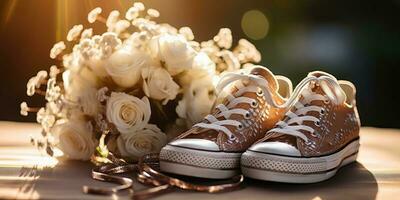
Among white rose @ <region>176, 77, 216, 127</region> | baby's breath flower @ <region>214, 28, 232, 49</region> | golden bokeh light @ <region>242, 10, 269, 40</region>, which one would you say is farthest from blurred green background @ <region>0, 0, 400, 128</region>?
white rose @ <region>176, 77, 216, 127</region>

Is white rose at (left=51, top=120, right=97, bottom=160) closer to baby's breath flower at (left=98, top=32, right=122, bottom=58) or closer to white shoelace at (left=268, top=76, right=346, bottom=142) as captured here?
baby's breath flower at (left=98, top=32, right=122, bottom=58)

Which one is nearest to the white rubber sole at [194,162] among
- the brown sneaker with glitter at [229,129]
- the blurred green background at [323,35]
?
the brown sneaker with glitter at [229,129]

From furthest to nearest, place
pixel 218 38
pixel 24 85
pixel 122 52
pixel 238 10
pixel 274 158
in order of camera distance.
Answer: pixel 238 10 → pixel 24 85 → pixel 218 38 → pixel 122 52 → pixel 274 158

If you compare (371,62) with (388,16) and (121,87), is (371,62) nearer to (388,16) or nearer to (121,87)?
(388,16)

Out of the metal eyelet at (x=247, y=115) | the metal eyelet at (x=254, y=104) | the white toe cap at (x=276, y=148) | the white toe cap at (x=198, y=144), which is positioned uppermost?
the metal eyelet at (x=254, y=104)

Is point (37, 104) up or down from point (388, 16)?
down

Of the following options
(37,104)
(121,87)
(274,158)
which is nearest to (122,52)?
(121,87)

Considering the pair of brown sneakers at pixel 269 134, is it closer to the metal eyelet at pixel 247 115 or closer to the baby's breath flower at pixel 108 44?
the metal eyelet at pixel 247 115
